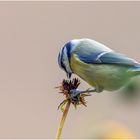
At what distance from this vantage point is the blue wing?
7.04 feet

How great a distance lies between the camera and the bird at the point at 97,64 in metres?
2.12

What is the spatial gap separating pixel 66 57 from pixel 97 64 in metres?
0.14

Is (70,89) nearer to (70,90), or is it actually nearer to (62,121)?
(70,90)

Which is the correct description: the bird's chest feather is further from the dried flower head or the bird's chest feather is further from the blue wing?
the dried flower head

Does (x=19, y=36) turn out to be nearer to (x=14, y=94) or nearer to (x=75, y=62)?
(x=14, y=94)

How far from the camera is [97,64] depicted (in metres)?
2.29

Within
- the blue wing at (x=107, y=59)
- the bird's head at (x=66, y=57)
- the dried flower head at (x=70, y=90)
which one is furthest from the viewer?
the blue wing at (x=107, y=59)

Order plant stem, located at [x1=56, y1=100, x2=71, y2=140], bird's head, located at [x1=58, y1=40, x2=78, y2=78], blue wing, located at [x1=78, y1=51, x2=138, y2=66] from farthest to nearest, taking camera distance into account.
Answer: blue wing, located at [x1=78, y1=51, x2=138, y2=66] < bird's head, located at [x1=58, y1=40, x2=78, y2=78] < plant stem, located at [x1=56, y1=100, x2=71, y2=140]

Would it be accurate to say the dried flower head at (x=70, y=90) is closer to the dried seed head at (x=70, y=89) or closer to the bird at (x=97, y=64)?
the dried seed head at (x=70, y=89)

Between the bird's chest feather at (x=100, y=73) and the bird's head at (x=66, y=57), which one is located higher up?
the bird's head at (x=66, y=57)

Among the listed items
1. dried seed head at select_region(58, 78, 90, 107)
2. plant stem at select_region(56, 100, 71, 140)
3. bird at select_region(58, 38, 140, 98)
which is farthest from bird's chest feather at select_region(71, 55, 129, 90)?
plant stem at select_region(56, 100, 71, 140)

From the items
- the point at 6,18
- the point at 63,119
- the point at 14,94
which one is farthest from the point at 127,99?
the point at 6,18

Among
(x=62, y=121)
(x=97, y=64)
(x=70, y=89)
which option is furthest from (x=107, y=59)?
(x=62, y=121)

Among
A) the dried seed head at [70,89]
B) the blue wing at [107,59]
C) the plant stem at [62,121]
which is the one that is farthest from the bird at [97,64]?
the plant stem at [62,121]
